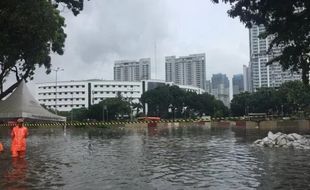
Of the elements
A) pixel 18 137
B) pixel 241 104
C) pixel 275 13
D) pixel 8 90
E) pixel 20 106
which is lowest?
pixel 18 137

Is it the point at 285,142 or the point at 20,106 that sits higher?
the point at 20,106

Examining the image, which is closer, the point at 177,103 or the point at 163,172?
the point at 163,172

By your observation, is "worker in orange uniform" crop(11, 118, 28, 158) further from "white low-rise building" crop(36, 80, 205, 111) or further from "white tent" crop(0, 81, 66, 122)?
"white low-rise building" crop(36, 80, 205, 111)

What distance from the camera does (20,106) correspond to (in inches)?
1108

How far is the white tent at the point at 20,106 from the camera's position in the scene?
2756 cm

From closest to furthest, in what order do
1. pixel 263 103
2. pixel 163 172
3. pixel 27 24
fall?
1. pixel 163 172
2. pixel 27 24
3. pixel 263 103

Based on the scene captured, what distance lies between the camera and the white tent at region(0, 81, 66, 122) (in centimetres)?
2756

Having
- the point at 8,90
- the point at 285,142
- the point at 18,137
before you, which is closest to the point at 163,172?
the point at 18,137

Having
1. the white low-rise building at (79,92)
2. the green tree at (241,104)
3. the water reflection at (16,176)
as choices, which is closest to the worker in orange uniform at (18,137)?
the water reflection at (16,176)

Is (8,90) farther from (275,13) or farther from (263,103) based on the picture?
(263,103)

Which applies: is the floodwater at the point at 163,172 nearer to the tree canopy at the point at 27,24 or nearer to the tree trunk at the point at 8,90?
the tree canopy at the point at 27,24

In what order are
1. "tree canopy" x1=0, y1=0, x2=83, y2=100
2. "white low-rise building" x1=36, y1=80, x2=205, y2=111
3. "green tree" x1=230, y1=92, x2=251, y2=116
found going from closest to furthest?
"tree canopy" x1=0, y1=0, x2=83, y2=100 → "green tree" x1=230, y1=92, x2=251, y2=116 → "white low-rise building" x1=36, y1=80, x2=205, y2=111

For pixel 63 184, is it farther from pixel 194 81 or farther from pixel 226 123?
pixel 194 81

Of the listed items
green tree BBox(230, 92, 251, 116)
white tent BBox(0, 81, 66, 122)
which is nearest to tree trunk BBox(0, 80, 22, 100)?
white tent BBox(0, 81, 66, 122)
